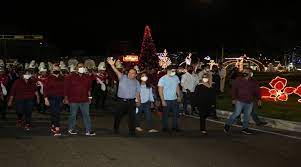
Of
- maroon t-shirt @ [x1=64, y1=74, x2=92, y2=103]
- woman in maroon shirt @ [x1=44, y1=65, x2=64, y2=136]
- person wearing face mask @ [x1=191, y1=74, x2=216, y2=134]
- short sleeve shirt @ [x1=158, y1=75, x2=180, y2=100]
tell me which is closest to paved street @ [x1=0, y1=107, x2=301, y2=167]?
person wearing face mask @ [x1=191, y1=74, x2=216, y2=134]

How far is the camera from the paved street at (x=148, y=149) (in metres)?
10.4

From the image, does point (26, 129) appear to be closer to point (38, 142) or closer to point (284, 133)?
point (38, 142)

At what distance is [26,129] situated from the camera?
16.0 m

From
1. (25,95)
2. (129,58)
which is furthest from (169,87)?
(129,58)

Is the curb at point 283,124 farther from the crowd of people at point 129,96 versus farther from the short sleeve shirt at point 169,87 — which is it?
the short sleeve shirt at point 169,87

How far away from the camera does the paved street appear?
10.4 metres

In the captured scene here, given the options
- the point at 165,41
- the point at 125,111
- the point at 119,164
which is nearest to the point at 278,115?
the point at 125,111

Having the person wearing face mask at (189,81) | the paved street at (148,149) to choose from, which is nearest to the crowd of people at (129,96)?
the paved street at (148,149)

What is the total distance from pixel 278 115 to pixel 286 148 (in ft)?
23.2

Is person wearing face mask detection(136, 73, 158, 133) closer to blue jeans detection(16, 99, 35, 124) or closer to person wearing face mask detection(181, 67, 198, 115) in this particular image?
blue jeans detection(16, 99, 35, 124)

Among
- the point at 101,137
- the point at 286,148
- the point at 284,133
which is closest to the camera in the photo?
the point at 286,148

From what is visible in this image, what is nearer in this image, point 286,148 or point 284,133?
point 286,148

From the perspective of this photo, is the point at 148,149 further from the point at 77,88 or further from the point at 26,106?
the point at 26,106

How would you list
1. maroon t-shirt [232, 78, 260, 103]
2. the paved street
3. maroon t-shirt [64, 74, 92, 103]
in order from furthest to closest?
1. maroon t-shirt [232, 78, 260, 103]
2. maroon t-shirt [64, 74, 92, 103]
3. the paved street
